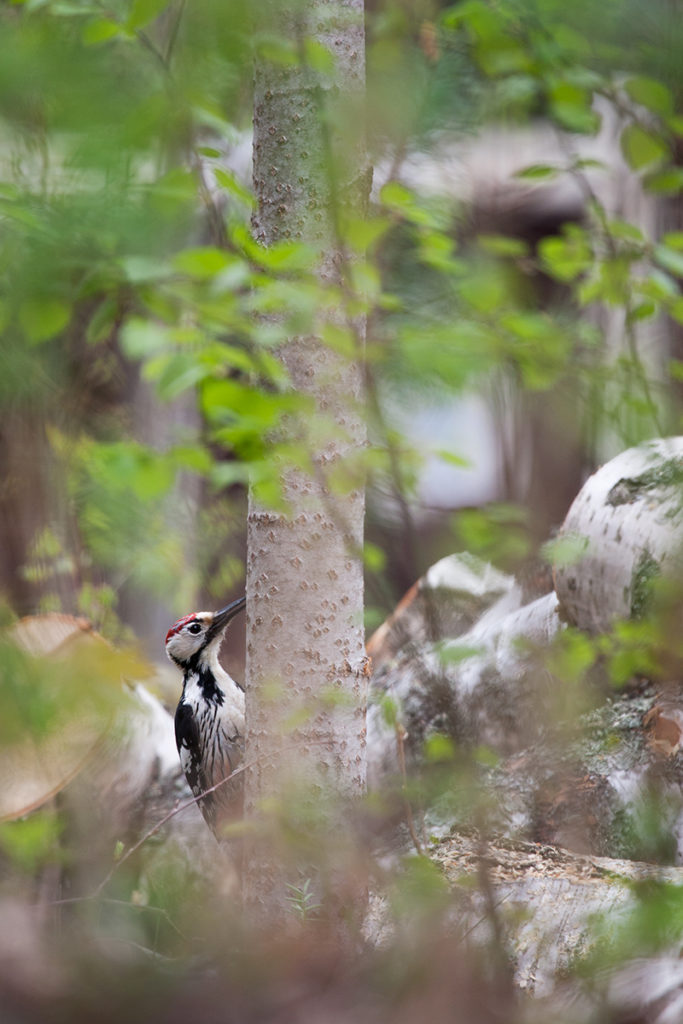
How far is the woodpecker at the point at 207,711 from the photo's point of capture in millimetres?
2990

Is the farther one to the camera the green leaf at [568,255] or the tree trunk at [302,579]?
the green leaf at [568,255]

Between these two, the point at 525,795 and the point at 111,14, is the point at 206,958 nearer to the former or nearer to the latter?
the point at 525,795

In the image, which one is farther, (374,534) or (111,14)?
(374,534)

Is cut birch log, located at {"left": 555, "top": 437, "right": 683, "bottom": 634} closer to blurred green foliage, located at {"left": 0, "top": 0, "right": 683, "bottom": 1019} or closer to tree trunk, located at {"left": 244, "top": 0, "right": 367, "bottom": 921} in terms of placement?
blurred green foliage, located at {"left": 0, "top": 0, "right": 683, "bottom": 1019}

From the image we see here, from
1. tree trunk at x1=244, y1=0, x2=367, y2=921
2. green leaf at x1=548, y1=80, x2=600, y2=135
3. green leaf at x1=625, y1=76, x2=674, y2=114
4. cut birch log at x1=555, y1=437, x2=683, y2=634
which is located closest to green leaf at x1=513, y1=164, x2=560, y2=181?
green leaf at x1=548, y1=80, x2=600, y2=135

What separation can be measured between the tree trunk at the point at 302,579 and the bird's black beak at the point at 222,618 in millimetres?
1167

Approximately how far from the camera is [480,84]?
1.90 m

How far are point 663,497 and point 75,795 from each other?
6.93 feet

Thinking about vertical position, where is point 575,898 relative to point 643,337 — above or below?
below

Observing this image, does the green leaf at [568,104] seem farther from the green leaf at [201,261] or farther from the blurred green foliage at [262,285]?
the green leaf at [201,261]

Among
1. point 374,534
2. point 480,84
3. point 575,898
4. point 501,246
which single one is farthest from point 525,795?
point 480,84

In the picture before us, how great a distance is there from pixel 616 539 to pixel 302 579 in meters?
0.98

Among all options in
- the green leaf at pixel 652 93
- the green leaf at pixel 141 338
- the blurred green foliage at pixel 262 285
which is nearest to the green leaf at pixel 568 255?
the blurred green foliage at pixel 262 285

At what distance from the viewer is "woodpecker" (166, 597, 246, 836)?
2990 millimetres
